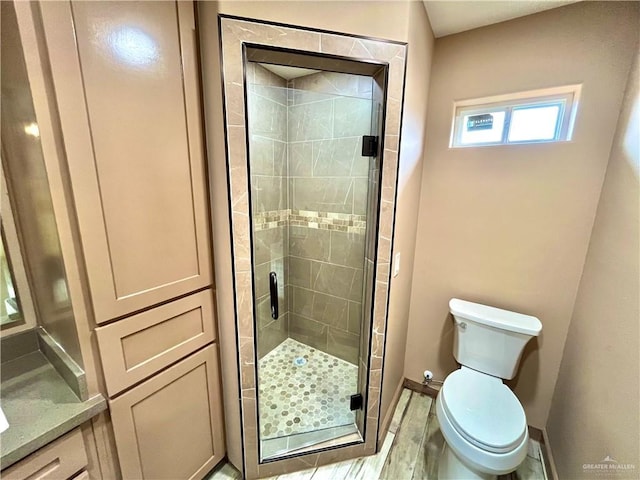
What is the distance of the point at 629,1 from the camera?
1.15 metres

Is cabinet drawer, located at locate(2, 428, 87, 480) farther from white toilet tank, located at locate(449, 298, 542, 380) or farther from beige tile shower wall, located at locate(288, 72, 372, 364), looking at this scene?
white toilet tank, located at locate(449, 298, 542, 380)

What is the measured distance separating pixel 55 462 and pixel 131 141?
1.05m

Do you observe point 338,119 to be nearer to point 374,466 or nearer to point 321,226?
point 321,226

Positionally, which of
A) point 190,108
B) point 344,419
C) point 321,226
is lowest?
point 344,419

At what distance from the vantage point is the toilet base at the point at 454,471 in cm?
124

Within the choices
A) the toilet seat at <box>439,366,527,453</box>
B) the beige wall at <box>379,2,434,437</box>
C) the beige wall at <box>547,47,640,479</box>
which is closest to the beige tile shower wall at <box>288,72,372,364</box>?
the beige wall at <box>379,2,434,437</box>

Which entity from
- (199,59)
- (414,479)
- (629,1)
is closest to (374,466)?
(414,479)

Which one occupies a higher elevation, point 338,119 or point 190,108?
point 338,119

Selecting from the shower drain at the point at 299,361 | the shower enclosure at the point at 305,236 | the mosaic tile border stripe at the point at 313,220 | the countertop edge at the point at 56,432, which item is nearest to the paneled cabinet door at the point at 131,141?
the shower enclosure at the point at 305,236

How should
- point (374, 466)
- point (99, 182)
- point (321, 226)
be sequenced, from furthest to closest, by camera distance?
point (321, 226), point (374, 466), point (99, 182)

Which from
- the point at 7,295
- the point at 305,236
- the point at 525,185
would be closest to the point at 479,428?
the point at 525,185

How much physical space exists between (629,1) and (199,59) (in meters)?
1.89

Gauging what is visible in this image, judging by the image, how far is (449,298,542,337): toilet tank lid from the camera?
1.44 meters

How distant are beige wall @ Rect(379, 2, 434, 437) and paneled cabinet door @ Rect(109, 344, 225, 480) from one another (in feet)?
3.16
